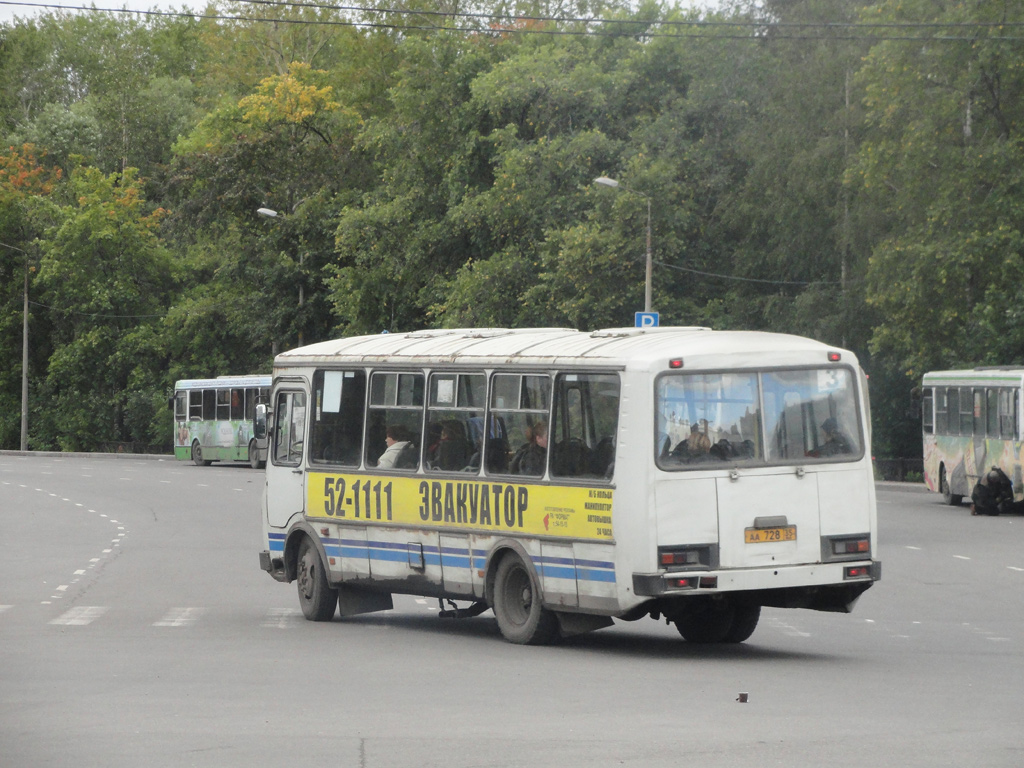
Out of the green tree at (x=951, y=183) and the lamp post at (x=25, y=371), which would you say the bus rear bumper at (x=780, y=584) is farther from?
the lamp post at (x=25, y=371)

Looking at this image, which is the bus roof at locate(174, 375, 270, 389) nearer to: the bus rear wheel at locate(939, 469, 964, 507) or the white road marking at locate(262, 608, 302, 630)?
the bus rear wheel at locate(939, 469, 964, 507)

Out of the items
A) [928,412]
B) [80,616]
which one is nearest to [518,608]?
[80,616]

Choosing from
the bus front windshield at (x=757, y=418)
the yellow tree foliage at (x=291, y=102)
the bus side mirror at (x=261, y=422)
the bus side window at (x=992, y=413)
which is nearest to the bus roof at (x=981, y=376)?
the bus side window at (x=992, y=413)

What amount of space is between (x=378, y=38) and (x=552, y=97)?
2329 centimetres

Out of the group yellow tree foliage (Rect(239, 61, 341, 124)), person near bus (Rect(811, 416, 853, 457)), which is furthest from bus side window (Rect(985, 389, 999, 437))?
yellow tree foliage (Rect(239, 61, 341, 124))

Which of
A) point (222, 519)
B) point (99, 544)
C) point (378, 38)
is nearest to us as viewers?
point (99, 544)

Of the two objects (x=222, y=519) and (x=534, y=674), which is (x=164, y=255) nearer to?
(x=222, y=519)

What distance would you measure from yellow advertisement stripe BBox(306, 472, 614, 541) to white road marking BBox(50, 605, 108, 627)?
223 cm

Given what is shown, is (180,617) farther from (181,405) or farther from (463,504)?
(181,405)

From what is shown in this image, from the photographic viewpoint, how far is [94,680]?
37.6ft

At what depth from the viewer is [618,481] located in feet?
42.4

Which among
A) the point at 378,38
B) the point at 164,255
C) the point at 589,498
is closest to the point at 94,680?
the point at 589,498

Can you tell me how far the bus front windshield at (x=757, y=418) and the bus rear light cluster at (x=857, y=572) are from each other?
838 mm

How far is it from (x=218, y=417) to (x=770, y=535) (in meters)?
46.8
